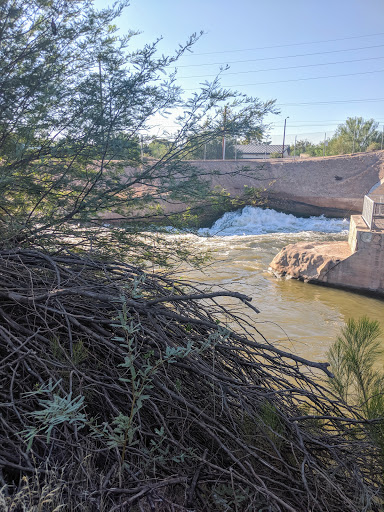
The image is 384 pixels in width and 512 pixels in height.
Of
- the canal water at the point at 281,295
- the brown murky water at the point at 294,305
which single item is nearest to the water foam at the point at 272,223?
the canal water at the point at 281,295

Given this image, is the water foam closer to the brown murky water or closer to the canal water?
the canal water

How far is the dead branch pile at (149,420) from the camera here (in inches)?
77.6

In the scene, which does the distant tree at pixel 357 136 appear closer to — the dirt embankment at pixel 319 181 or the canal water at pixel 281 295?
the dirt embankment at pixel 319 181

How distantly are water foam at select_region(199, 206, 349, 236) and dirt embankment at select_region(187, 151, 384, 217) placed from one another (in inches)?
46.6

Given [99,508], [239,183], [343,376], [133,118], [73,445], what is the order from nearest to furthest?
1. [99,508]
2. [73,445]
3. [343,376]
4. [133,118]
5. [239,183]

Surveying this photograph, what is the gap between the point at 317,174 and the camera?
29.9 meters

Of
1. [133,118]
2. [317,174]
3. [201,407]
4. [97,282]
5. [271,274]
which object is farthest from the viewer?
[317,174]

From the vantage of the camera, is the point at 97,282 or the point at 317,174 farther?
the point at 317,174

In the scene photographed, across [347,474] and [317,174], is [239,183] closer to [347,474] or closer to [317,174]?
[317,174]

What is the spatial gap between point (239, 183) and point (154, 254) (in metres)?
24.0

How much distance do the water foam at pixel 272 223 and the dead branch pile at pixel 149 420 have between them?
19893 mm

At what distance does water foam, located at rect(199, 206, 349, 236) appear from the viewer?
2325cm

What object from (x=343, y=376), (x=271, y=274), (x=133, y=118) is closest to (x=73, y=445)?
(x=343, y=376)

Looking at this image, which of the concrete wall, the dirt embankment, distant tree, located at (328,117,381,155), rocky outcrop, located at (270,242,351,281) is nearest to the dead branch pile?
the concrete wall
